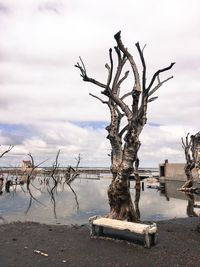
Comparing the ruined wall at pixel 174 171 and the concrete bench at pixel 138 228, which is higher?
the ruined wall at pixel 174 171

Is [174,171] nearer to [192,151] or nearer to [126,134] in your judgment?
[192,151]

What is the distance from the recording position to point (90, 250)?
11742mm

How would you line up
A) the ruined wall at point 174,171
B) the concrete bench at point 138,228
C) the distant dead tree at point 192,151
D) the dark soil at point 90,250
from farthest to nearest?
1. the ruined wall at point 174,171
2. the distant dead tree at point 192,151
3. the concrete bench at point 138,228
4. the dark soil at point 90,250

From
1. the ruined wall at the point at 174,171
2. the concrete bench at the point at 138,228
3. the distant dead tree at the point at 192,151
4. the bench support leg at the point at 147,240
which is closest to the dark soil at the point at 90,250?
the bench support leg at the point at 147,240

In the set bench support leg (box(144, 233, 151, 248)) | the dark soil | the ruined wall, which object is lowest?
the dark soil

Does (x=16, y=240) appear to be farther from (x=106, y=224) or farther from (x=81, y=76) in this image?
(x=81, y=76)

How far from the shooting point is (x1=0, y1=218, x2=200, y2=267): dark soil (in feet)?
35.2

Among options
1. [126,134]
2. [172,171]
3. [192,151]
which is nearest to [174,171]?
[172,171]

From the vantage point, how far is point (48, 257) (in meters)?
11.1

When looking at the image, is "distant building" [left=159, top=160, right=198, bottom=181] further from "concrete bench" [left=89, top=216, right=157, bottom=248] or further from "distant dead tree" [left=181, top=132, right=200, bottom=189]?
"concrete bench" [left=89, top=216, right=157, bottom=248]

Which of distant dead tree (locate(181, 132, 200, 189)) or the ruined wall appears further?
the ruined wall

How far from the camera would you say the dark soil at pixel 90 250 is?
1072 centimetres

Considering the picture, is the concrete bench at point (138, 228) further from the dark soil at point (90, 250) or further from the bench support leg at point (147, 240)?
the dark soil at point (90, 250)

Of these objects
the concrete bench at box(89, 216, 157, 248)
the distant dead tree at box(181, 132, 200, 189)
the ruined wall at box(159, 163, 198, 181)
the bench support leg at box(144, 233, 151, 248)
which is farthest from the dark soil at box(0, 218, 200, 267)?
the ruined wall at box(159, 163, 198, 181)
